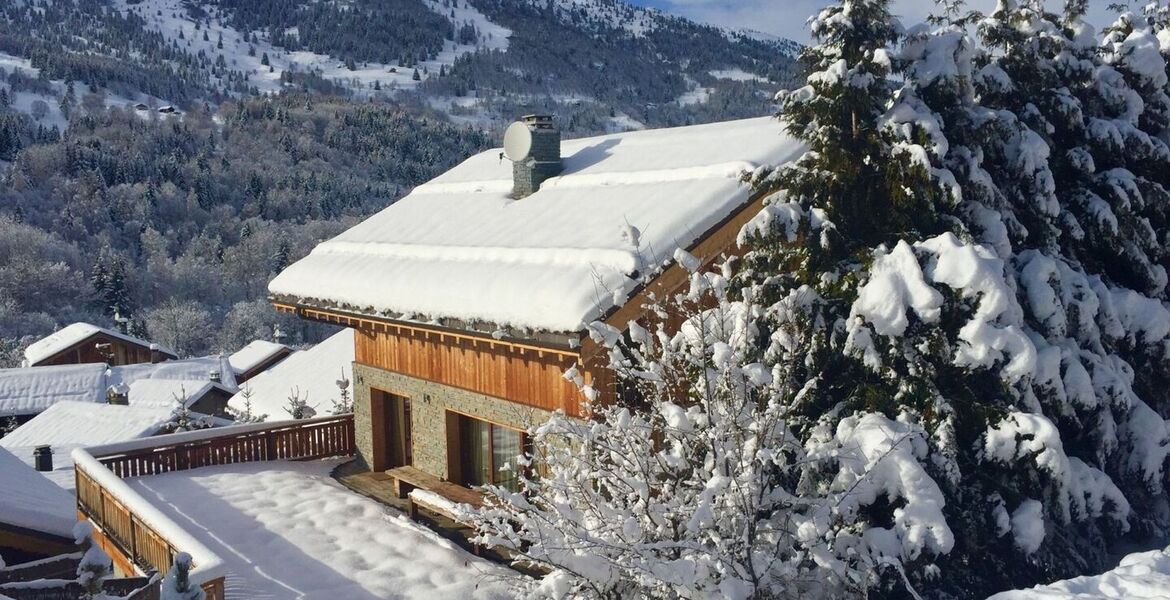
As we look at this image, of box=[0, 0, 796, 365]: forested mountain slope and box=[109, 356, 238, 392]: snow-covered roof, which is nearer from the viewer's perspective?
box=[109, 356, 238, 392]: snow-covered roof

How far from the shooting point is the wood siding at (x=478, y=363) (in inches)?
383

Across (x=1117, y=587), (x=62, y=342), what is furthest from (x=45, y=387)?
(x=1117, y=587)

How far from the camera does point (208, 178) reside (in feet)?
383

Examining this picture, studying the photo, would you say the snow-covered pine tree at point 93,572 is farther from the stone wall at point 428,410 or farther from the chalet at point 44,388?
the chalet at point 44,388

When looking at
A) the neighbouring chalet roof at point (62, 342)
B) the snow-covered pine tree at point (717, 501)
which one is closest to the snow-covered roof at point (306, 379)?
the neighbouring chalet roof at point (62, 342)

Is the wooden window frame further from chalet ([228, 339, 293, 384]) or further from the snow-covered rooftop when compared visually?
chalet ([228, 339, 293, 384])

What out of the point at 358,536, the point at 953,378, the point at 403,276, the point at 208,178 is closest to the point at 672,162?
the point at 403,276

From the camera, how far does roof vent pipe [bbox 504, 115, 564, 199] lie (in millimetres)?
13141

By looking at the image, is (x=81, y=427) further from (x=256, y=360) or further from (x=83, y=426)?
(x=256, y=360)

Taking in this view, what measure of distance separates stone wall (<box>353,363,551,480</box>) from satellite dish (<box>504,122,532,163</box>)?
3.63 meters

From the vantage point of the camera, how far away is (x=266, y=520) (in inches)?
451

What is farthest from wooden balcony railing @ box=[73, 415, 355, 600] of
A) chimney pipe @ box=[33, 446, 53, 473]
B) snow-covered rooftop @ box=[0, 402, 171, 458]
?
snow-covered rooftop @ box=[0, 402, 171, 458]

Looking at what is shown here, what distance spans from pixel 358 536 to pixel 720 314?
19.4 ft

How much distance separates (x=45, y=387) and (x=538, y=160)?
3712 centimetres
